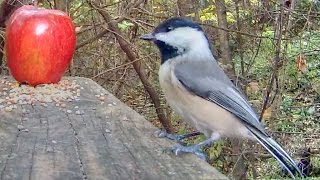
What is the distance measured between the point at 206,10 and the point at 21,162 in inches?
130

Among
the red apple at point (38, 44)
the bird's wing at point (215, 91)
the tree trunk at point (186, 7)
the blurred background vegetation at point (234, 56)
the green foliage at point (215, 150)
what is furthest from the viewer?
the tree trunk at point (186, 7)

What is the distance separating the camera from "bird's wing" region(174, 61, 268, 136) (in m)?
2.08

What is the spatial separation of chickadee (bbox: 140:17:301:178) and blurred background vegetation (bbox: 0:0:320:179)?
200 cm

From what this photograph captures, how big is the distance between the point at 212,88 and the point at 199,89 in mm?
42

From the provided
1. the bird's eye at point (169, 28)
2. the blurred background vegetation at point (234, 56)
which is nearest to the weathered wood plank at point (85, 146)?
the bird's eye at point (169, 28)

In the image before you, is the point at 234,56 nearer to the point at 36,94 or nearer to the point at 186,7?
the point at 186,7

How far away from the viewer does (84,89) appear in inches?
109

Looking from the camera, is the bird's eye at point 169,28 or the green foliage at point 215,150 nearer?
the bird's eye at point 169,28

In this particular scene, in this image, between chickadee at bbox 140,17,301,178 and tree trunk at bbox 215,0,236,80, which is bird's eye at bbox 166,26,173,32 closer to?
chickadee at bbox 140,17,301,178

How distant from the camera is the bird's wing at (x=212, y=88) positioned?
6.84ft

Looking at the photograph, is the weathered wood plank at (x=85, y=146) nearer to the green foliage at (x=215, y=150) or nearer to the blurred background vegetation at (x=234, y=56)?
the green foliage at (x=215, y=150)

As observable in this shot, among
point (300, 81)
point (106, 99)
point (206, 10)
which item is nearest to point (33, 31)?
point (106, 99)

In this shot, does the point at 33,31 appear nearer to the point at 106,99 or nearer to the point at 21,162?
the point at 106,99

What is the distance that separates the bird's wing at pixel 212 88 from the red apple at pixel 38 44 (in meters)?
0.75
